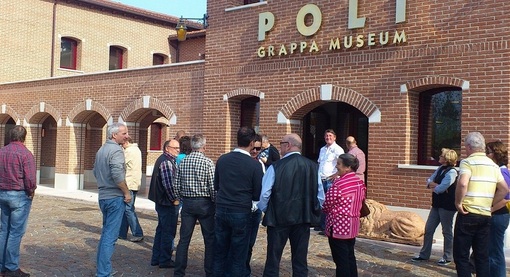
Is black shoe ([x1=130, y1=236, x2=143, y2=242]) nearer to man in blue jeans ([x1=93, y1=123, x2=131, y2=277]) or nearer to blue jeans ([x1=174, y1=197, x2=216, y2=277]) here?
blue jeans ([x1=174, y1=197, x2=216, y2=277])

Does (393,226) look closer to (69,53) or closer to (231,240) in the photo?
(231,240)

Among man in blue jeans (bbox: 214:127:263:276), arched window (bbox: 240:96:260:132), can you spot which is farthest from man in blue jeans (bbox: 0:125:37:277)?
arched window (bbox: 240:96:260:132)

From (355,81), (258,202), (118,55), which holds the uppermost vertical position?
(118,55)

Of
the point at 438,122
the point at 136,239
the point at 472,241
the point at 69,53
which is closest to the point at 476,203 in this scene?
the point at 472,241

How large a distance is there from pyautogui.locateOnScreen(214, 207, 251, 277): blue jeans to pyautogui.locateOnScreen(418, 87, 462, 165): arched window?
6.05 meters

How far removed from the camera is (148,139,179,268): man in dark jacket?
24.7ft

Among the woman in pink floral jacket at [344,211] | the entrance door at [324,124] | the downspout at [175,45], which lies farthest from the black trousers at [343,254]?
the downspout at [175,45]

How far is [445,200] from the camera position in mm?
7879

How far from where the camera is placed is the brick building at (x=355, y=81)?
33.2ft

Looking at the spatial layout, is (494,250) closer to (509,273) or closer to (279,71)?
(509,273)

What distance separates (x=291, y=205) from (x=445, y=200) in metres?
3.16

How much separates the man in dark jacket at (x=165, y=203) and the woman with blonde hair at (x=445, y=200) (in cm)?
380

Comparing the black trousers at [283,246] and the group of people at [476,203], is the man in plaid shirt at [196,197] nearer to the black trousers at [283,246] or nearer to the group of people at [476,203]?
the black trousers at [283,246]

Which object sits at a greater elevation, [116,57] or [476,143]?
[116,57]
